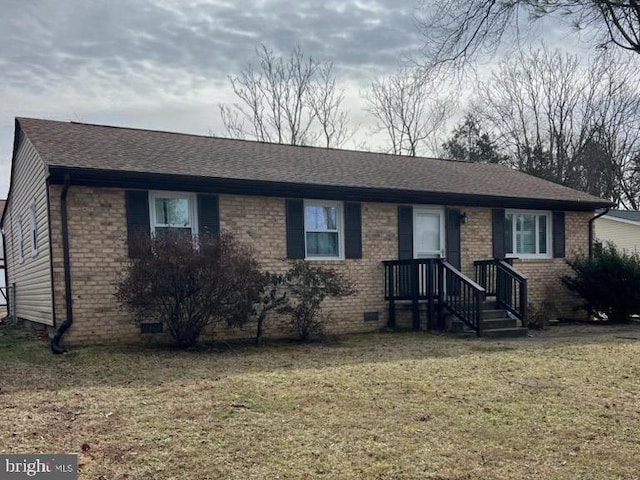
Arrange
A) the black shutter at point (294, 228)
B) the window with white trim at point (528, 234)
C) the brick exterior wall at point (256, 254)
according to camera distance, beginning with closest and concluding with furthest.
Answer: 1. the brick exterior wall at point (256, 254)
2. the black shutter at point (294, 228)
3. the window with white trim at point (528, 234)

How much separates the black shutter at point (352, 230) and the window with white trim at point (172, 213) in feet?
10.6

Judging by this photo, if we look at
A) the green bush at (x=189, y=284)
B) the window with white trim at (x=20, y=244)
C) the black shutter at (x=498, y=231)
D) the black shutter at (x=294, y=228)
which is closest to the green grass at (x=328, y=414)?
the green bush at (x=189, y=284)

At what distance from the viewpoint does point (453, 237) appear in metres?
12.6

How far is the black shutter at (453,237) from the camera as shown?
41.1 feet

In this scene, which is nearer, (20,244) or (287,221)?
(287,221)

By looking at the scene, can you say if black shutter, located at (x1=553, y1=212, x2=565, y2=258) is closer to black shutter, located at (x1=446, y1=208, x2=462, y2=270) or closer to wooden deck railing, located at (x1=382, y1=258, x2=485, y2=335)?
black shutter, located at (x1=446, y1=208, x2=462, y2=270)

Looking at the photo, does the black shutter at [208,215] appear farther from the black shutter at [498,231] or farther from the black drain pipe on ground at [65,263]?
the black shutter at [498,231]

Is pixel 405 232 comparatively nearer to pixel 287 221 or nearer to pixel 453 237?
pixel 453 237

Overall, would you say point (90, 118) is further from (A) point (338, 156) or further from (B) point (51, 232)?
(B) point (51, 232)

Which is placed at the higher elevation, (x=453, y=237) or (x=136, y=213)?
(x=136, y=213)

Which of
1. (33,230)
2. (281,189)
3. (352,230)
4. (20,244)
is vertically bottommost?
(20,244)

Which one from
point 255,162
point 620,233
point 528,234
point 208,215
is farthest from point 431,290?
point 620,233

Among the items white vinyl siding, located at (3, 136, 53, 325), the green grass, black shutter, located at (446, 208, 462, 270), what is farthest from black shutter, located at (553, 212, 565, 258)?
white vinyl siding, located at (3, 136, 53, 325)

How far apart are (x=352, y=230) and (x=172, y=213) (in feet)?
12.4
